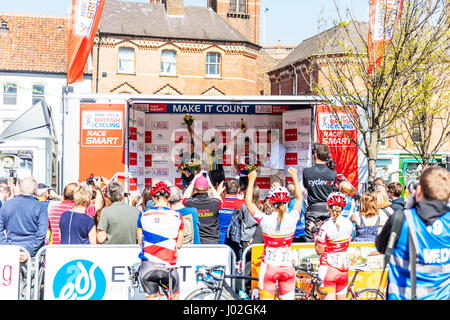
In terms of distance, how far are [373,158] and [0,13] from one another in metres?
34.2

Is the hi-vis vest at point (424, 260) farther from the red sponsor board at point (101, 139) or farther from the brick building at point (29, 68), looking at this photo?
the brick building at point (29, 68)

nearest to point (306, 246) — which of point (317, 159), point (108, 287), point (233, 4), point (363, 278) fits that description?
point (363, 278)

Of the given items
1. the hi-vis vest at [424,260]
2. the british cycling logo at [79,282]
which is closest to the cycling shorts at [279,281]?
the hi-vis vest at [424,260]

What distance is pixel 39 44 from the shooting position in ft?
129

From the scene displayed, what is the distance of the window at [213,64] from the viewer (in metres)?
41.6

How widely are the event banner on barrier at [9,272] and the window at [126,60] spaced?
110ft

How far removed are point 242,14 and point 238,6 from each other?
918mm

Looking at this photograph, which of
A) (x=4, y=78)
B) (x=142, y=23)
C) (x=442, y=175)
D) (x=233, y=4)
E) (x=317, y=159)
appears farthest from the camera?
(x=233, y=4)

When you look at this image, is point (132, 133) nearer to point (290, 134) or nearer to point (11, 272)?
point (290, 134)

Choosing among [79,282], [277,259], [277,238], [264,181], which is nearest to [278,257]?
[277,259]

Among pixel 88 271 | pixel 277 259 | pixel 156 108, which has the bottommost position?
pixel 88 271

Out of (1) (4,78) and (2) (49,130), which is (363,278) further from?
(1) (4,78)

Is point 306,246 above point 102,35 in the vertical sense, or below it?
below

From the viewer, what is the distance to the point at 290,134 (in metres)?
14.0
